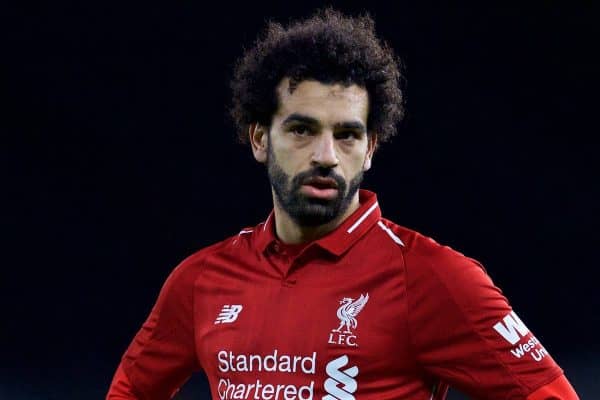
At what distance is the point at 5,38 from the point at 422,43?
1504 millimetres

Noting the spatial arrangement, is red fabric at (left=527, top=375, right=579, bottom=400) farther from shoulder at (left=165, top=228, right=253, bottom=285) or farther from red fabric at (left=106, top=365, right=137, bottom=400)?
red fabric at (left=106, top=365, right=137, bottom=400)

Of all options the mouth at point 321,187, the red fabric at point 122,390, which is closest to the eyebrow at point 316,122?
the mouth at point 321,187

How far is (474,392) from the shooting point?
1.90m

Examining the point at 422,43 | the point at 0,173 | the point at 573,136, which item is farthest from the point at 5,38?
the point at 573,136

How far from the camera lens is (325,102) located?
2.06 metres

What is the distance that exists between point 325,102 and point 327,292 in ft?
1.20

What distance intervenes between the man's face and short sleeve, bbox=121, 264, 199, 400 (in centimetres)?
33

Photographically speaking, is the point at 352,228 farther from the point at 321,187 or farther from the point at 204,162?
the point at 204,162

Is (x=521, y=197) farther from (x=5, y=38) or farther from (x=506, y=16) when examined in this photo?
(x=5, y=38)

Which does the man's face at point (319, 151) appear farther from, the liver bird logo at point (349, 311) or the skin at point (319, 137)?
the liver bird logo at point (349, 311)

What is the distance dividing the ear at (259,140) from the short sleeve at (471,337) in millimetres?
468

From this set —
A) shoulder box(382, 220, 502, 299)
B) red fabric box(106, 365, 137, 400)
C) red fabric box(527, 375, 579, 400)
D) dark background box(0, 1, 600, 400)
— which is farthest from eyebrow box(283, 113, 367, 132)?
dark background box(0, 1, 600, 400)

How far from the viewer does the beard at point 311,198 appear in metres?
2.04

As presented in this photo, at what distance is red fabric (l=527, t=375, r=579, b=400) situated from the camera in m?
1.83
